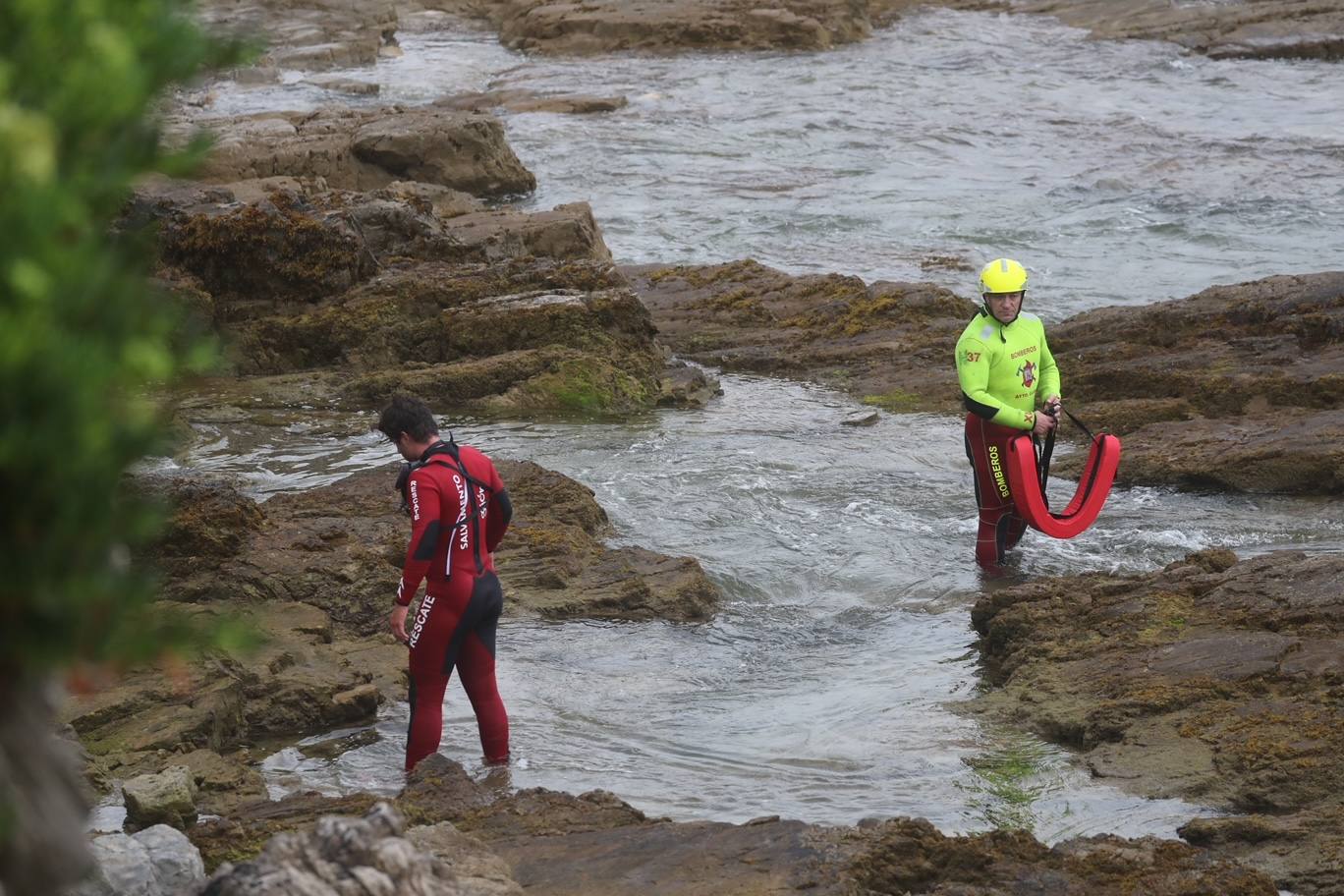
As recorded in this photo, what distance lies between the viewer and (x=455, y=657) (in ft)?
24.2

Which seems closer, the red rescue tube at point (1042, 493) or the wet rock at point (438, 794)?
the wet rock at point (438, 794)

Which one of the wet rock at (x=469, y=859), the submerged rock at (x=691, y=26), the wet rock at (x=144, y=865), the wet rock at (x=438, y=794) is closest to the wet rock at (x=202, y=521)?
the wet rock at (x=438, y=794)

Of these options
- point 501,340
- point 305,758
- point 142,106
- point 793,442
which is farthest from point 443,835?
point 501,340

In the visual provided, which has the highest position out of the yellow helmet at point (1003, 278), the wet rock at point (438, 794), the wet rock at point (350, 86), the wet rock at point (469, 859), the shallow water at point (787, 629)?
the wet rock at point (350, 86)

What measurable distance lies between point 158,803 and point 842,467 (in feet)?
23.7

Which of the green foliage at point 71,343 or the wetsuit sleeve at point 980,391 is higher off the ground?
the green foliage at point 71,343

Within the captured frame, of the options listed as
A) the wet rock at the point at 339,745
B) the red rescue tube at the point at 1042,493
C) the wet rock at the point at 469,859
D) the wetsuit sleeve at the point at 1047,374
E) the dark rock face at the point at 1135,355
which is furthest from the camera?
the dark rock face at the point at 1135,355

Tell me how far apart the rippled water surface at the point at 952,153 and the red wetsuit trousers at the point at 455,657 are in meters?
12.1

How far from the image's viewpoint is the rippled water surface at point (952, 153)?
21047 mm

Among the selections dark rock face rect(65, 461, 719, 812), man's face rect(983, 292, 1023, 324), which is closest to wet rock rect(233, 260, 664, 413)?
dark rock face rect(65, 461, 719, 812)

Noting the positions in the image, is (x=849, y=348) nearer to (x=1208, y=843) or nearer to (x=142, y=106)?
Answer: (x=1208, y=843)

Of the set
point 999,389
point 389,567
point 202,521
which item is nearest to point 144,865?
point 202,521

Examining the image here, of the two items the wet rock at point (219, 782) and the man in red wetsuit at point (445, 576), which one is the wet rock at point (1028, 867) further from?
the wet rock at point (219, 782)

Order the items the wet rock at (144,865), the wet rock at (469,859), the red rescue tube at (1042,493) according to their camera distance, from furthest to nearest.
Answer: the red rescue tube at (1042,493) → the wet rock at (469,859) → the wet rock at (144,865)
